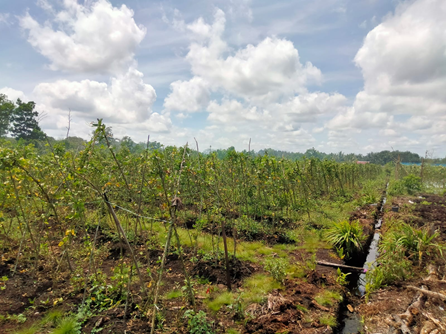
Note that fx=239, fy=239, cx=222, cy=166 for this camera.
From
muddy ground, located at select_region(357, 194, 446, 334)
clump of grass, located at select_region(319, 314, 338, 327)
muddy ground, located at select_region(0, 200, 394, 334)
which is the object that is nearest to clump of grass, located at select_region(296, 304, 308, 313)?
muddy ground, located at select_region(0, 200, 394, 334)

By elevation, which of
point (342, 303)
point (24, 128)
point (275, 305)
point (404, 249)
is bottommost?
point (342, 303)

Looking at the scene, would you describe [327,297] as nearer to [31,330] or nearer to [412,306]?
[412,306]

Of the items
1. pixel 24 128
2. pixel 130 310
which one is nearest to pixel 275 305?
pixel 130 310

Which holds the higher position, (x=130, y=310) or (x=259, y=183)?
(x=259, y=183)

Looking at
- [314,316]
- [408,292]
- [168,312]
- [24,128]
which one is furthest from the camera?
[24,128]

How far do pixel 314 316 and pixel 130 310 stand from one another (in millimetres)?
3175

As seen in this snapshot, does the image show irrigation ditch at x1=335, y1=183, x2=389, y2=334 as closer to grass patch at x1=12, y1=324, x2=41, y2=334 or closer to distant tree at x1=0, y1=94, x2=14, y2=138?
grass patch at x1=12, y1=324, x2=41, y2=334

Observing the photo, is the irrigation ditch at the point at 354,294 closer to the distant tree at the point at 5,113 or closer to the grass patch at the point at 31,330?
the grass patch at the point at 31,330

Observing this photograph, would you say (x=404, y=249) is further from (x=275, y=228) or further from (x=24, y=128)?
(x=24, y=128)

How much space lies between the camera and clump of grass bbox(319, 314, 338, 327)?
164 inches

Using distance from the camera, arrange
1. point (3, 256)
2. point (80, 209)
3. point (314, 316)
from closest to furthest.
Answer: point (80, 209)
point (314, 316)
point (3, 256)

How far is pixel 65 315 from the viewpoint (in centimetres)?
361

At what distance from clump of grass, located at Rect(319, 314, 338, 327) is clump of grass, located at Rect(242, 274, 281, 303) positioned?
989 mm

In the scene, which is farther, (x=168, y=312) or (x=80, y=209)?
(x=168, y=312)
